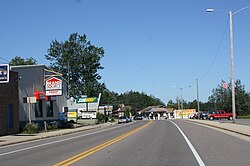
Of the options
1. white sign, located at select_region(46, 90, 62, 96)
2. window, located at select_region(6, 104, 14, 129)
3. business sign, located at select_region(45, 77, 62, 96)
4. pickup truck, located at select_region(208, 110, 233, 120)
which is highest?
business sign, located at select_region(45, 77, 62, 96)

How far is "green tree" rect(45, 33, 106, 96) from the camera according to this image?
87.3 meters

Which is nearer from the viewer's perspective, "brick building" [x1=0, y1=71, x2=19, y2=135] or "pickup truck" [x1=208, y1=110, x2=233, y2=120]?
"brick building" [x1=0, y1=71, x2=19, y2=135]

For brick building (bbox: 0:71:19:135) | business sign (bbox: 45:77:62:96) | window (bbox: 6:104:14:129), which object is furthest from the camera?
business sign (bbox: 45:77:62:96)

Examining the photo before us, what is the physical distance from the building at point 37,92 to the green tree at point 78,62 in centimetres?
4082

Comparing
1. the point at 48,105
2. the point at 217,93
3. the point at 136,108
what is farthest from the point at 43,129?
the point at 136,108

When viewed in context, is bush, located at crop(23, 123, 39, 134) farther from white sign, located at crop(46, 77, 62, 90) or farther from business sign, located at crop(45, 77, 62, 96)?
white sign, located at crop(46, 77, 62, 90)

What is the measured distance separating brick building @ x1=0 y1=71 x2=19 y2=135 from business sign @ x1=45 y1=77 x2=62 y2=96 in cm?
703

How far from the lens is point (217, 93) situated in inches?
5172

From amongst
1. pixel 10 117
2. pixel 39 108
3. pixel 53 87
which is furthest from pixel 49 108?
pixel 10 117

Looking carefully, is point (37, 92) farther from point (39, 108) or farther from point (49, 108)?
point (49, 108)

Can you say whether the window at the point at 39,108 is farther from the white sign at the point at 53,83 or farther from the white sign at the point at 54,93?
the white sign at the point at 53,83

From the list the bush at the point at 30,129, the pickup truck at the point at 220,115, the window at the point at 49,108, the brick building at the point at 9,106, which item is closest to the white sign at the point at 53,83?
the window at the point at 49,108

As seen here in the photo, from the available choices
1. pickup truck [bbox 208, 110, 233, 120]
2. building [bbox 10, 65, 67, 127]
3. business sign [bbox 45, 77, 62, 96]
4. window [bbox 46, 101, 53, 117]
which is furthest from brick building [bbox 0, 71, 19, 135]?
pickup truck [bbox 208, 110, 233, 120]

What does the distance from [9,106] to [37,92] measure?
314 inches
